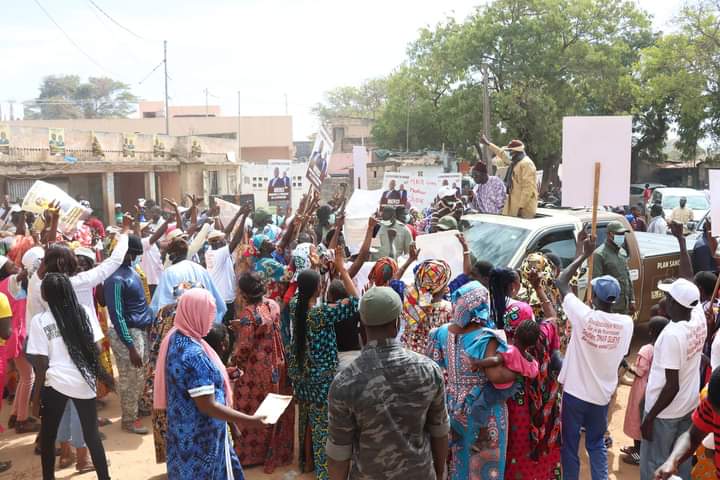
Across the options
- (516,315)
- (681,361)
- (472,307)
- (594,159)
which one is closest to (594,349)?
(681,361)

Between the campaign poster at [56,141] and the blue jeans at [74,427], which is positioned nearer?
the blue jeans at [74,427]

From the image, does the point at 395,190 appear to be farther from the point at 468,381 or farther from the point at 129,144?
the point at 129,144

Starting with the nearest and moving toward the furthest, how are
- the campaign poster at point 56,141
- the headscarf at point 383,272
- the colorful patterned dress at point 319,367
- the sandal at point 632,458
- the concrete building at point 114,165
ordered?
the colorful patterned dress at point 319,367
the headscarf at point 383,272
the sandal at point 632,458
the concrete building at point 114,165
the campaign poster at point 56,141

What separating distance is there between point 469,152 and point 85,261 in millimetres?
28342

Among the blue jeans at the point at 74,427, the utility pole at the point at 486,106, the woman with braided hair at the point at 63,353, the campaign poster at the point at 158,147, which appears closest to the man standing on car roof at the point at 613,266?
the woman with braided hair at the point at 63,353

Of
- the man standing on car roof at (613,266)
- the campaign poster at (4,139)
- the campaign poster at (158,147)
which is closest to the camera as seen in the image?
the man standing on car roof at (613,266)

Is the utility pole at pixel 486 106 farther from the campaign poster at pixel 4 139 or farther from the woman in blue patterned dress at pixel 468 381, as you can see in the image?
the woman in blue patterned dress at pixel 468 381

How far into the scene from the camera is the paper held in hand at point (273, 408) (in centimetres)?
345

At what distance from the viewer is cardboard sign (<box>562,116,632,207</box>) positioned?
5.19 metres

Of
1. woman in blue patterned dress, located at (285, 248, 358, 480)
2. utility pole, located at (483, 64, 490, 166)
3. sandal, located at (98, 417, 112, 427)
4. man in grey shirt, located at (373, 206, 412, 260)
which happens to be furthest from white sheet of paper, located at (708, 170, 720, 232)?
utility pole, located at (483, 64, 490, 166)

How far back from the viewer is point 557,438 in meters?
4.32

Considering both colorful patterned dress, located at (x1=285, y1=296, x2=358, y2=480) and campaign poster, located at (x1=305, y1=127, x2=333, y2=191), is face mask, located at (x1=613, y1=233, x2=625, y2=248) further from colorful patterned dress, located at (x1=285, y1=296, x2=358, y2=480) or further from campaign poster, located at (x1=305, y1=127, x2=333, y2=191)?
colorful patterned dress, located at (x1=285, y1=296, x2=358, y2=480)

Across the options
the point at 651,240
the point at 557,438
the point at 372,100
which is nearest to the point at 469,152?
the point at 651,240

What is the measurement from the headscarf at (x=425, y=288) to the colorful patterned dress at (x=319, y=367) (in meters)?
0.45
